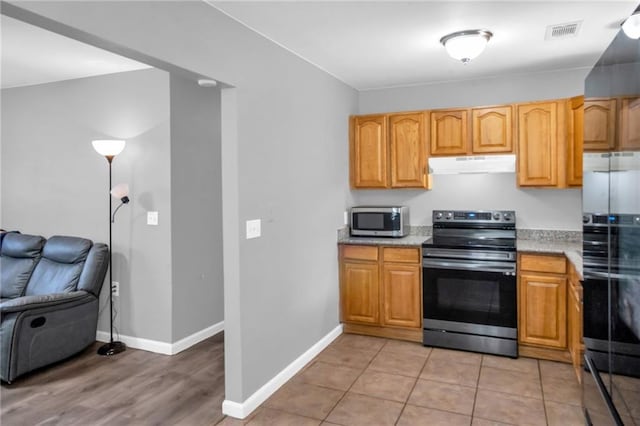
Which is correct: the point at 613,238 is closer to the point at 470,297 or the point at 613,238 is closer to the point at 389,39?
the point at 389,39

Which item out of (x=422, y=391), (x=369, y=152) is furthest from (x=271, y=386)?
(x=369, y=152)

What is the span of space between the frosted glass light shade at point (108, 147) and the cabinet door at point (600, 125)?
3.36m

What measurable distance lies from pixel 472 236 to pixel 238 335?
250 centimetres

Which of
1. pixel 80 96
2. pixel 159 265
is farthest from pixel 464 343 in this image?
pixel 80 96

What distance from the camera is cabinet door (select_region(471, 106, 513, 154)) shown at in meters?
3.83

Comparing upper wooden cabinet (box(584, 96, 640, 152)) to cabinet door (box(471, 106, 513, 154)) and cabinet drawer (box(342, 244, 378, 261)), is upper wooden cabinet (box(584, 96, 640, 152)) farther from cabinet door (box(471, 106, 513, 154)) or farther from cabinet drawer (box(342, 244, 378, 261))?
cabinet drawer (box(342, 244, 378, 261))

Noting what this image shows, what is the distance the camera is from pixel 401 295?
3990 millimetres

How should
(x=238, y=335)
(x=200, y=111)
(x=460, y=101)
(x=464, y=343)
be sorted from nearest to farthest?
1. (x=238, y=335)
2. (x=464, y=343)
3. (x=200, y=111)
4. (x=460, y=101)

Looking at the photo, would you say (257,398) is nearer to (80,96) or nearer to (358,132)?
(358,132)

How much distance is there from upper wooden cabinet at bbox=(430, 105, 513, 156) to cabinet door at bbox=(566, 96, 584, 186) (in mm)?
Result: 461

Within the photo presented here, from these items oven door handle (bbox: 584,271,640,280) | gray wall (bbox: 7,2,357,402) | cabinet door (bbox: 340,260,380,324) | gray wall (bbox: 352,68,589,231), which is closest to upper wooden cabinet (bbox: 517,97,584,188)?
gray wall (bbox: 352,68,589,231)

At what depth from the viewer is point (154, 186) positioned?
3.76 meters

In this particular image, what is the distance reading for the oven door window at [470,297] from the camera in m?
3.59

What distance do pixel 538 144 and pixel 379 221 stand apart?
1.57m
